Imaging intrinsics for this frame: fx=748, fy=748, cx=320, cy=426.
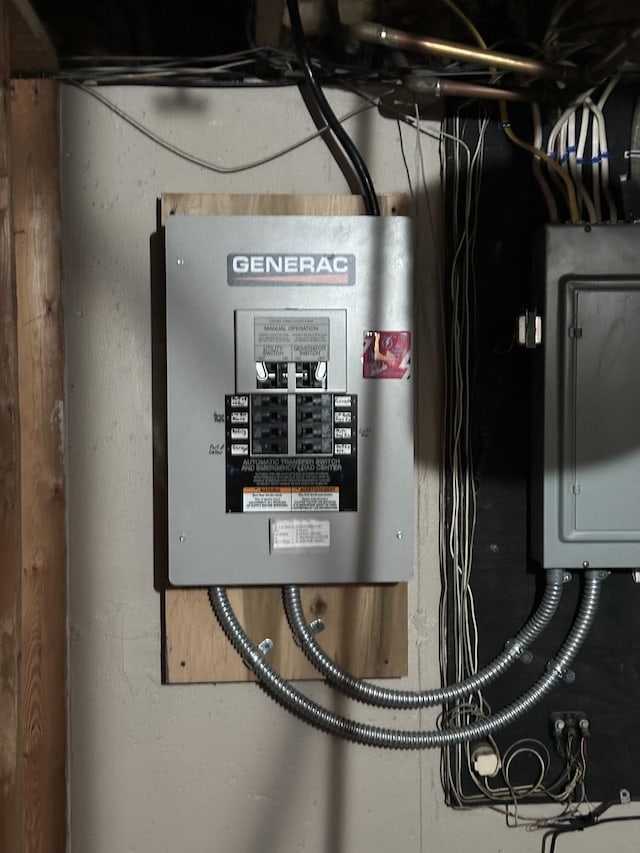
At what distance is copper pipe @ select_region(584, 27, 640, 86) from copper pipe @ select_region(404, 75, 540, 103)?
0.11 m

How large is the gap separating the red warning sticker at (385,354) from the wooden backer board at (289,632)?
0.25m

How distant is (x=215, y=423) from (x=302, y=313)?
0.81 feet

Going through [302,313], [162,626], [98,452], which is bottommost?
[162,626]

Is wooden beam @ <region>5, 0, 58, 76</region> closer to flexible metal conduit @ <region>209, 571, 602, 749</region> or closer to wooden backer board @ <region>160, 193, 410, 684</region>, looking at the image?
wooden backer board @ <region>160, 193, 410, 684</region>

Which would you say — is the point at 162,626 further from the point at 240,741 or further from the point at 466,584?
the point at 466,584

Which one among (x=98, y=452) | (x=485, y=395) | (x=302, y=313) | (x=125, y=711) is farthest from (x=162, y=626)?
(x=485, y=395)

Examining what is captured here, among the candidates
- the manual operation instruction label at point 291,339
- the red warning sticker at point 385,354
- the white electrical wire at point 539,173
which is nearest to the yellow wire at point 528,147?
the white electrical wire at point 539,173

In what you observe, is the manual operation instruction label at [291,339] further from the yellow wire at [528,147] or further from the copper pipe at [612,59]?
the copper pipe at [612,59]

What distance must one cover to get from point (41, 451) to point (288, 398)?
18.9 inches

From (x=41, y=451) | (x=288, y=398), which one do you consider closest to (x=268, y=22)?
(x=288, y=398)

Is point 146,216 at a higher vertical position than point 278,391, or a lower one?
higher

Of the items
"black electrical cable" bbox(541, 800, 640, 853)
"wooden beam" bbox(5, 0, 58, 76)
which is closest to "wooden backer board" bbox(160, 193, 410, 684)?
"black electrical cable" bbox(541, 800, 640, 853)

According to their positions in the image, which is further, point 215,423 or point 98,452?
point 98,452

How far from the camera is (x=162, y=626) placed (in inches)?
57.0
